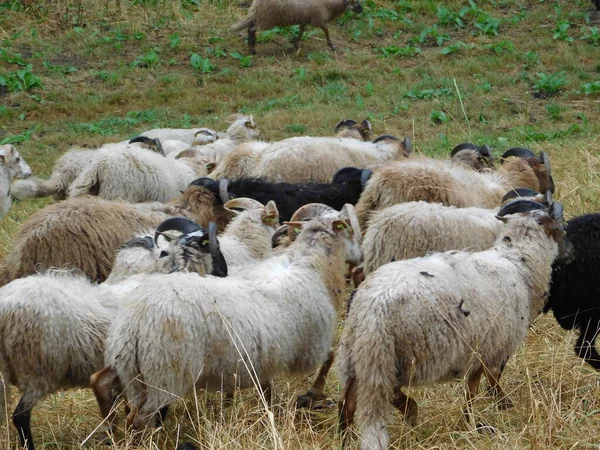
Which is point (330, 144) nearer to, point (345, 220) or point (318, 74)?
point (345, 220)

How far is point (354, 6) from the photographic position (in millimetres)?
19141

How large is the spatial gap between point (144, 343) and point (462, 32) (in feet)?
48.9

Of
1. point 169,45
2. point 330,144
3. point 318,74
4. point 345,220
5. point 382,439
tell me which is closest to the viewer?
point 382,439

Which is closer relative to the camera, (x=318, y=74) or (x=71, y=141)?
(x=71, y=141)

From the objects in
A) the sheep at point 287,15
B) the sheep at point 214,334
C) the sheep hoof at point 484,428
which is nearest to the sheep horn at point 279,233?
the sheep at point 214,334

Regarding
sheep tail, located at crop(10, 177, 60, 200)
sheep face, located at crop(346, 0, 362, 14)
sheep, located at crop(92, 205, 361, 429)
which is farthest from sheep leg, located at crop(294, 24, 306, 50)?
sheep, located at crop(92, 205, 361, 429)

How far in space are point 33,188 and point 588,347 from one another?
6506mm

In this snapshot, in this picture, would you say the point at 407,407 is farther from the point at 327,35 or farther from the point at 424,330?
the point at 327,35

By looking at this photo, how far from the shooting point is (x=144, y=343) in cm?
497

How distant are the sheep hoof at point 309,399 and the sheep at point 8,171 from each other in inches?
226

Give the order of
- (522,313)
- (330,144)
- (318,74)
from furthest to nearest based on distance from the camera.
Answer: (318,74) < (330,144) < (522,313)

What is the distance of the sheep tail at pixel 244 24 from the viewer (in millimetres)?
18078

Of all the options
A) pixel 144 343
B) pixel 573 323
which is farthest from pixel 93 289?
pixel 573 323

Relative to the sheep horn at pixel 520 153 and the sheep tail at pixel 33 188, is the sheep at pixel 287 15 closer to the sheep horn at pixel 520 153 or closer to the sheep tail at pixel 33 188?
the sheep tail at pixel 33 188
